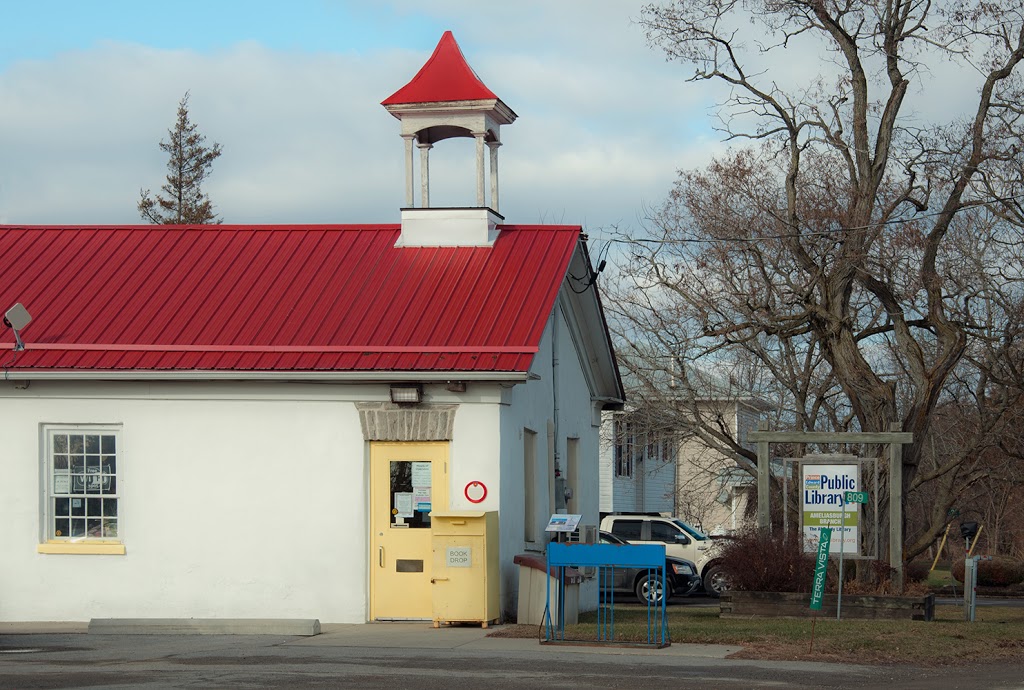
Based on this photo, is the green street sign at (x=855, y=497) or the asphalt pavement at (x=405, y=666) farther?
the green street sign at (x=855, y=497)

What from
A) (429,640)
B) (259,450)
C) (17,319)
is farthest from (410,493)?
(17,319)

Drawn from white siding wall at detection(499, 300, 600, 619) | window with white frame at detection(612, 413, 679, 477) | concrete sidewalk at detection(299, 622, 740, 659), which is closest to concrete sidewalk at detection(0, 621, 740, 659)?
concrete sidewalk at detection(299, 622, 740, 659)

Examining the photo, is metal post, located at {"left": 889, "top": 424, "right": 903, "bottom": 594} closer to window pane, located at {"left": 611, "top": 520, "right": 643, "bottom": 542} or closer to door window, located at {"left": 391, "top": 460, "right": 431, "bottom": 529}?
door window, located at {"left": 391, "top": 460, "right": 431, "bottom": 529}

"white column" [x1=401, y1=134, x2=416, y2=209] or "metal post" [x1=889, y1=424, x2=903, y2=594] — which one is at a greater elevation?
"white column" [x1=401, y1=134, x2=416, y2=209]

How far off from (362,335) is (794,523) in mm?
10388

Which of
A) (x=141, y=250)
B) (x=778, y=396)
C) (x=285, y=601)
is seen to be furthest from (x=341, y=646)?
(x=778, y=396)

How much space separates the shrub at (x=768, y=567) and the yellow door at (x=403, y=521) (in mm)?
4698

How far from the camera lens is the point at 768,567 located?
19.2 meters

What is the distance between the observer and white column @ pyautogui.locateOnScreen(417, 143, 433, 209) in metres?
20.1

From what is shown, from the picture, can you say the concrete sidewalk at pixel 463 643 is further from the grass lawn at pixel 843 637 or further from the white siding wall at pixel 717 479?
the white siding wall at pixel 717 479

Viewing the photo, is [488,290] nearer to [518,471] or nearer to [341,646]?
[518,471]

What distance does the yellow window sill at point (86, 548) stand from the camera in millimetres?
17188

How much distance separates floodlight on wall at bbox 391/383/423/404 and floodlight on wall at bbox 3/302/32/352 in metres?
4.56

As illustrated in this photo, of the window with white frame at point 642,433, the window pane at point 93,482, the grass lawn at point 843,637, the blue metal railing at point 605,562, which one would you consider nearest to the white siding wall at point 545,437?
the grass lawn at point 843,637
